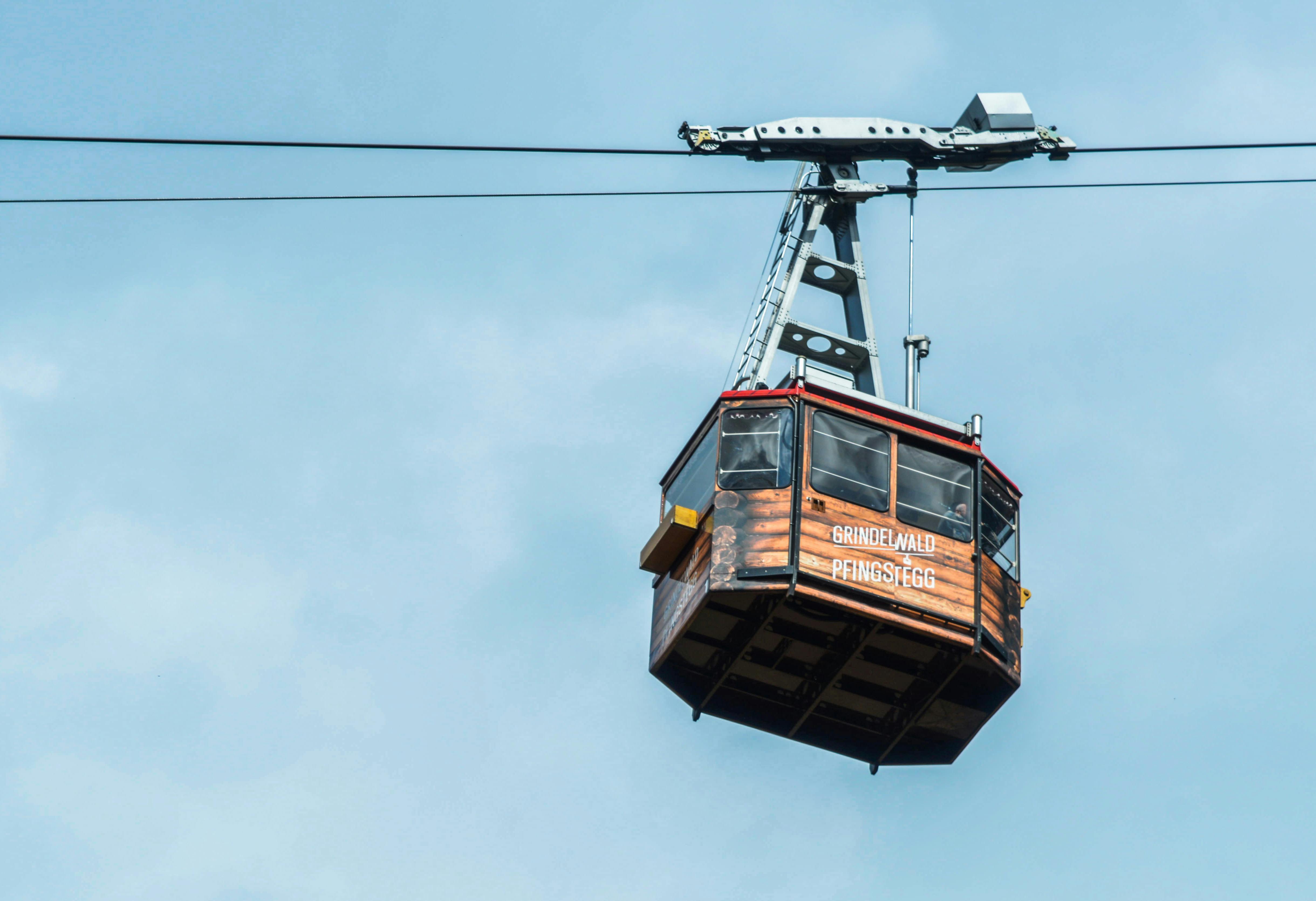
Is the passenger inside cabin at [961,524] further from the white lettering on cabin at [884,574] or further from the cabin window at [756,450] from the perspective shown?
the cabin window at [756,450]

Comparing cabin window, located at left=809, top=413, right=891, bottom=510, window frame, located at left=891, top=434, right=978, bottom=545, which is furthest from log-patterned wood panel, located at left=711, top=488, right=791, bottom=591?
window frame, located at left=891, top=434, right=978, bottom=545

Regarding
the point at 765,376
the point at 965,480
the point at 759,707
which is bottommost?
the point at 759,707

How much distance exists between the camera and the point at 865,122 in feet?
109

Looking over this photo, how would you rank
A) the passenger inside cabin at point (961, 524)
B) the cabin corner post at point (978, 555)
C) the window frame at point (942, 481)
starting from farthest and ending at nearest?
the passenger inside cabin at point (961, 524) → the window frame at point (942, 481) → the cabin corner post at point (978, 555)

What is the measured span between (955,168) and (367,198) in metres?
10.4

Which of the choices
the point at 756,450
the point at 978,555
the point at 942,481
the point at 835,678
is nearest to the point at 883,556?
the point at 978,555

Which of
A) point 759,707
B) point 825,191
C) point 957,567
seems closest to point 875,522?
point 957,567

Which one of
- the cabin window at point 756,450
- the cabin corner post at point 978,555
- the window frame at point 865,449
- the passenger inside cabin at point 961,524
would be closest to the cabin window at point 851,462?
the window frame at point 865,449

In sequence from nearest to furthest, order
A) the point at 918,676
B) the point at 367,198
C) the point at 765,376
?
the point at 367,198 < the point at 918,676 < the point at 765,376

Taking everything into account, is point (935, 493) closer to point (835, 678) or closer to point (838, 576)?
point (838, 576)

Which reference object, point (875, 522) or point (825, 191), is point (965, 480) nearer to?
point (875, 522)

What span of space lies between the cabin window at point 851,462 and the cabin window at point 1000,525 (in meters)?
1.78

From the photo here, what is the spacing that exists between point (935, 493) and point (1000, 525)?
4.86 ft

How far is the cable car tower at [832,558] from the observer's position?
2786 cm
